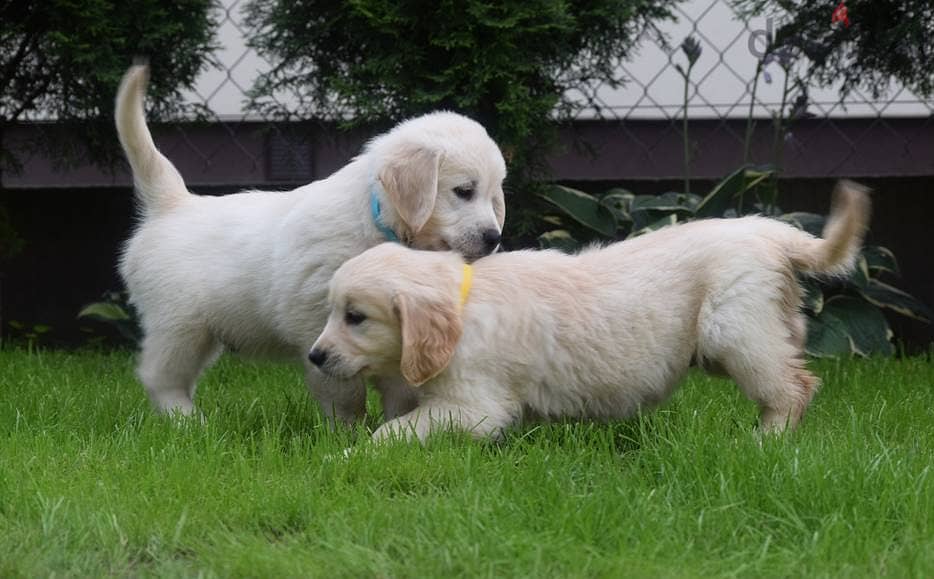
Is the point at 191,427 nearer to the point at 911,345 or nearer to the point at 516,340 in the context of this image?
the point at 516,340

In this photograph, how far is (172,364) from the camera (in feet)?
12.6

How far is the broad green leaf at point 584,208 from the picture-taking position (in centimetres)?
569

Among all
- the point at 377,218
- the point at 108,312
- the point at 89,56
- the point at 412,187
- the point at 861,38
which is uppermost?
the point at 861,38

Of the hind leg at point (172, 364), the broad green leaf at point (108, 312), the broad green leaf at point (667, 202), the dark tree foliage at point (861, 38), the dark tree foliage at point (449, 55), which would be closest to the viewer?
the hind leg at point (172, 364)

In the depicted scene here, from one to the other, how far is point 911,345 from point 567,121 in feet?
6.68

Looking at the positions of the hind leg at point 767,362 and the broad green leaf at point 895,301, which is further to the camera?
the broad green leaf at point 895,301

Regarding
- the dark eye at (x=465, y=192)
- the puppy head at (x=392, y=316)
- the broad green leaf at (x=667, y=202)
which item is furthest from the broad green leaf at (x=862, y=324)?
the puppy head at (x=392, y=316)

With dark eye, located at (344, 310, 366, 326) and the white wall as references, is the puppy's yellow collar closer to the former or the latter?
dark eye, located at (344, 310, 366, 326)

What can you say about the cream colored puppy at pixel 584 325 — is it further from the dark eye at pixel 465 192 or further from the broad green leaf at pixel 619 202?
the broad green leaf at pixel 619 202

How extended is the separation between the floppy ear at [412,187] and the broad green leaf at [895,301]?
2.93 meters

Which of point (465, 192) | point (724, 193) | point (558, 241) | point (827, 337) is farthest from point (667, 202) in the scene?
point (465, 192)

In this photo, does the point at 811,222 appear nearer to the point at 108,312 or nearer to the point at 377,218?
the point at 377,218

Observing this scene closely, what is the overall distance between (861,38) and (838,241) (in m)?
2.66

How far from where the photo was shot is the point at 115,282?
6.49m
